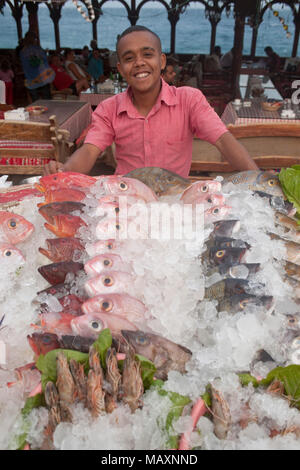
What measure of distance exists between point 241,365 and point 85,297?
50cm

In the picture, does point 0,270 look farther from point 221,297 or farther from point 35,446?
point 221,297

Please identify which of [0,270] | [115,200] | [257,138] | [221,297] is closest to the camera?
[221,297]

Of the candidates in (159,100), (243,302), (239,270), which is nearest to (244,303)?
(243,302)

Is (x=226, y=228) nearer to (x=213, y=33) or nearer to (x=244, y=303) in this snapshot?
(x=244, y=303)

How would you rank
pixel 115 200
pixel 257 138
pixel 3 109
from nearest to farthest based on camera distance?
pixel 115 200 < pixel 257 138 < pixel 3 109

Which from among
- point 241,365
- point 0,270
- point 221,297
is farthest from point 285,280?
point 0,270

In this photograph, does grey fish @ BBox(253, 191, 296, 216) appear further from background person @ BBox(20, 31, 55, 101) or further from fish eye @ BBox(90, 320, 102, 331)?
background person @ BBox(20, 31, 55, 101)

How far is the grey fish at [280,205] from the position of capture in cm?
158

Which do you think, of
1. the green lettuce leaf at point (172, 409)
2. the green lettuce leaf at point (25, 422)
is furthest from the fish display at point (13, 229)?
the green lettuce leaf at point (172, 409)

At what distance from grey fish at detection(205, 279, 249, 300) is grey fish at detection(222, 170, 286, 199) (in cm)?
74

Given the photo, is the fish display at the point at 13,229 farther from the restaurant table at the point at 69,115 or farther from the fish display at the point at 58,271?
the restaurant table at the point at 69,115

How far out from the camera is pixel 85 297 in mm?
1130

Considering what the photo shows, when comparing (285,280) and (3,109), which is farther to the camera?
(3,109)

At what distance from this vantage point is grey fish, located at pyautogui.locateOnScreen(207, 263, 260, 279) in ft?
3.81
